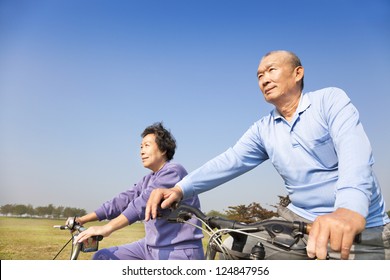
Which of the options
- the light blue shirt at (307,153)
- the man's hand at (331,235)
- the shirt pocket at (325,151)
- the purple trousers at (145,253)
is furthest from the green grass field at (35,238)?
the man's hand at (331,235)

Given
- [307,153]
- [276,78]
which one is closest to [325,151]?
[307,153]

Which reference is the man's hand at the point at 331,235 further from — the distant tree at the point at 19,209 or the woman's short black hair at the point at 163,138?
the distant tree at the point at 19,209

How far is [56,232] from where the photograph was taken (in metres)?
2.38

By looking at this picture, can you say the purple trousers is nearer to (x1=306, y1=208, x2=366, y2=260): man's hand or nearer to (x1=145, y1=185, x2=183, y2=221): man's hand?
(x1=145, y1=185, x2=183, y2=221): man's hand

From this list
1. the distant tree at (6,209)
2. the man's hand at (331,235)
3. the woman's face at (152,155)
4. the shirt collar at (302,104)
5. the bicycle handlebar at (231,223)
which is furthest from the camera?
the distant tree at (6,209)

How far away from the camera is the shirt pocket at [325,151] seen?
42.6 inches

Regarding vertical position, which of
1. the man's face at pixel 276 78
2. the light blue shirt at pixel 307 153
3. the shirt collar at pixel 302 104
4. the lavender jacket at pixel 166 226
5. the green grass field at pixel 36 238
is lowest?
the green grass field at pixel 36 238

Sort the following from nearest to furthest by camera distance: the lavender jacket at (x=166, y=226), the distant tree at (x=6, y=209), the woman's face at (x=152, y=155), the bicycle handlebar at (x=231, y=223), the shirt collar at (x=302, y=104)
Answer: the bicycle handlebar at (x=231, y=223), the shirt collar at (x=302, y=104), the lavender jacket at (x=166, y=226), the woman's face at (x=152, y=155), the distant tree at (x=6, y=209)

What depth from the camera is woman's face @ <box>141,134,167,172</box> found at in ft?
5.45

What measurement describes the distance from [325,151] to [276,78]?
0.89 feet

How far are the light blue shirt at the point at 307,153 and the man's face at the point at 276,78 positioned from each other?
55 mm

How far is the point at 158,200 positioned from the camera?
3.39ft

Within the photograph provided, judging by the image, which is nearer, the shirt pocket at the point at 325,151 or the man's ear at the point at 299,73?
the shirt pocket at the point at 325,151

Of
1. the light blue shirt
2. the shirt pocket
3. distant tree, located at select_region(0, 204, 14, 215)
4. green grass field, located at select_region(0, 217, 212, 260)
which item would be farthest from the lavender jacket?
distant tree, located at select_region(0, 204, 14, 215)
